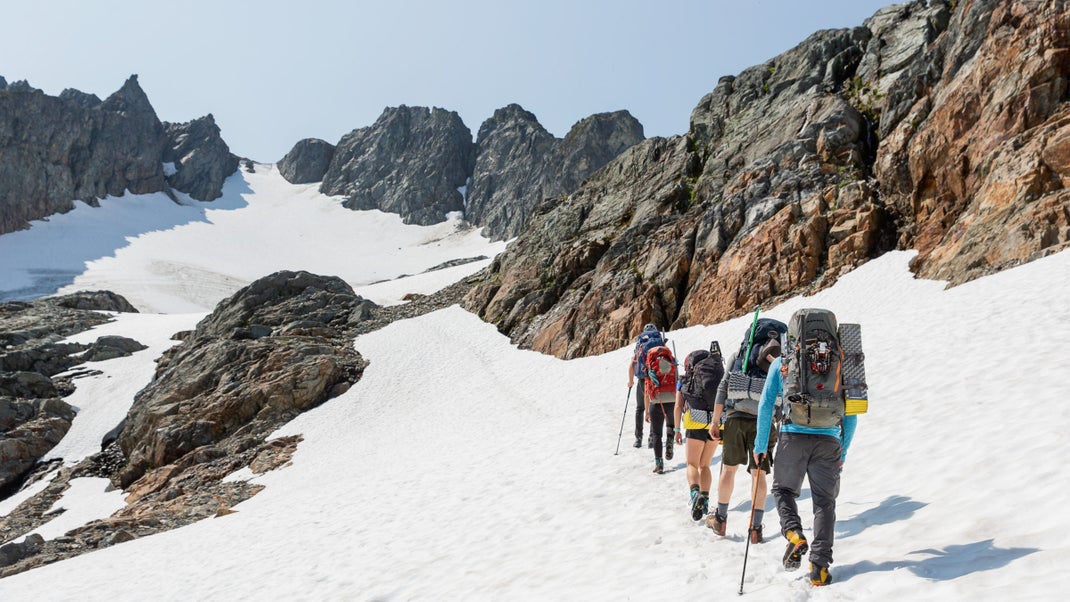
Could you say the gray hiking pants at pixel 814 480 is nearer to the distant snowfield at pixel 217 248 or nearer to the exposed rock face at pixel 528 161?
the distant snowfield at pixel 217 248

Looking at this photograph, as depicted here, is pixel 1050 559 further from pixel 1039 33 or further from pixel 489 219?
pixel 489 219

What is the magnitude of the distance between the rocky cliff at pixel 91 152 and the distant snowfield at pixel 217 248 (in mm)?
3645

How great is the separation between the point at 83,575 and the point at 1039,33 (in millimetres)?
→ 31076

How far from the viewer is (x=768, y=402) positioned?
594 centimetres

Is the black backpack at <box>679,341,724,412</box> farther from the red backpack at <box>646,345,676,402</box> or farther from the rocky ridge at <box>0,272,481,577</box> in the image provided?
the rocky ridge at <box>0,272,481,577</box>

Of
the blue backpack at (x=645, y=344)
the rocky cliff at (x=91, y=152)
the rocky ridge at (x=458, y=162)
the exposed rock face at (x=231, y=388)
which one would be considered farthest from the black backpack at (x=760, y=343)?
the rocky cliff at (x=91, y=152)

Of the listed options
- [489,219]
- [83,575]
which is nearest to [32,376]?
[83,575]

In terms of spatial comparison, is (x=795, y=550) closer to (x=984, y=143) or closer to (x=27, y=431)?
(x=984, y=143)

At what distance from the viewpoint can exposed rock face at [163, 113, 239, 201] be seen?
146 metres

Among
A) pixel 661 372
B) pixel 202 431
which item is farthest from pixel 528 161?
pixel 661 372

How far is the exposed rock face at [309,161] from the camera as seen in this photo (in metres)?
162

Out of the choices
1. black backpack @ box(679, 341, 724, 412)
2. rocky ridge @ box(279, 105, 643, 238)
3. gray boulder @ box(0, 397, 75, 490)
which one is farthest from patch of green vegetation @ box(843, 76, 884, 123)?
rocky ridge @ box(279, 105, 643, 238)

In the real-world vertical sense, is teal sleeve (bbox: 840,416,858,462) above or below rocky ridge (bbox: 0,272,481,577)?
above

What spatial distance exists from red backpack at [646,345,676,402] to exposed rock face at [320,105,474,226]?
122283mm
